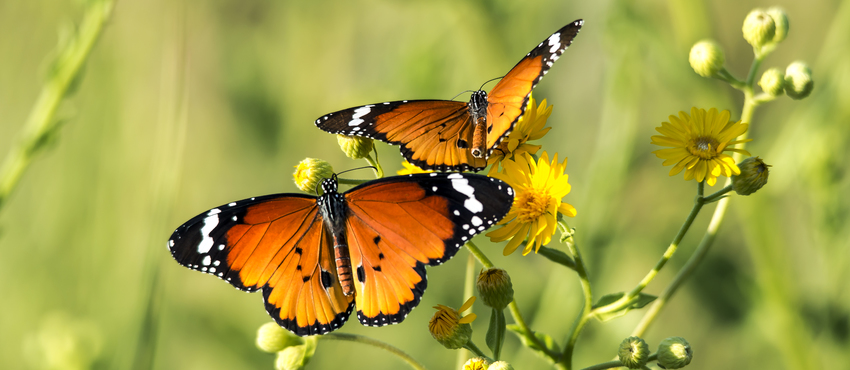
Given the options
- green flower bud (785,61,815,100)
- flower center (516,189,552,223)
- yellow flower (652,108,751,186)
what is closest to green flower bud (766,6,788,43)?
green flower bud (785,61,815,100)

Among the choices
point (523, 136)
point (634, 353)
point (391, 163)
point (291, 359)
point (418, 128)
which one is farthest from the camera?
point (391, 163)

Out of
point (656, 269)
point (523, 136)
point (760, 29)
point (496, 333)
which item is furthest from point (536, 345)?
point (760, 29)

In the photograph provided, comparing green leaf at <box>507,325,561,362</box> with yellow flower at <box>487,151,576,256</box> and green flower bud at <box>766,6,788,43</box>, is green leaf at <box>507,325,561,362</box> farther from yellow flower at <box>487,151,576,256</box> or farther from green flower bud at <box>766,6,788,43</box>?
green flower bud at <box>766,6,788,43</box>

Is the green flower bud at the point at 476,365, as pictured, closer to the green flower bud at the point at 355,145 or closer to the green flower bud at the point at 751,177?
the green flower bud at the point at 355,145

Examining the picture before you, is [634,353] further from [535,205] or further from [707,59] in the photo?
[707,59]

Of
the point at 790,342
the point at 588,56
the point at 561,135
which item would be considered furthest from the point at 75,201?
the point at 790,342
